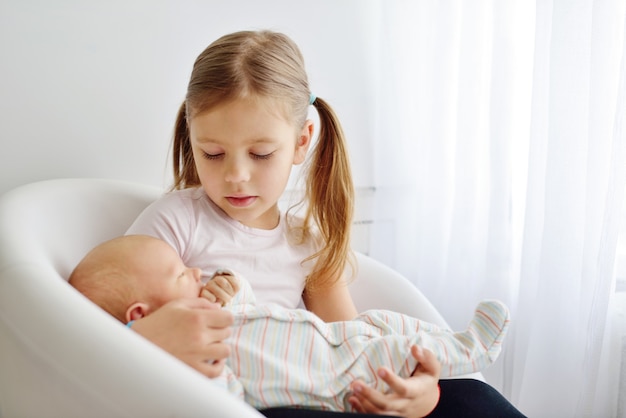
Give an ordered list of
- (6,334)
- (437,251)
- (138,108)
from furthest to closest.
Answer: (437,251), (138,108), (6,334)

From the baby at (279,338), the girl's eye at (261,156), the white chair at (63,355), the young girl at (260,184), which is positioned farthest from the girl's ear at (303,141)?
the white chair at (63,355)

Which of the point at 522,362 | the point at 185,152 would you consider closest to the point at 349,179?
the point at 185,152

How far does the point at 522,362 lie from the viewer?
1583mm

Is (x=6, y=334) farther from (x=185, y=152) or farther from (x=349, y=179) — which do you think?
(x=349, y=179)

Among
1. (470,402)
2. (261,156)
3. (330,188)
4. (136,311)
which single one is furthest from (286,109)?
(470,402)

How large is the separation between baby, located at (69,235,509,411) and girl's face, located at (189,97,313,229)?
18 centimetres

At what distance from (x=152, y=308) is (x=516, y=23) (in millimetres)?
1041

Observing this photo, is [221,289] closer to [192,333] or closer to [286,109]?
[192,333]

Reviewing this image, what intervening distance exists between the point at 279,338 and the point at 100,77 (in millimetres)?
735

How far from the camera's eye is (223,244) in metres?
1.27

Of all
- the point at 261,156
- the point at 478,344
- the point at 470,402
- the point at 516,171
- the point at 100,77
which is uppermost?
the point at 100,77

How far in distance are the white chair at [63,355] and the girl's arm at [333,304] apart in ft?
1.49

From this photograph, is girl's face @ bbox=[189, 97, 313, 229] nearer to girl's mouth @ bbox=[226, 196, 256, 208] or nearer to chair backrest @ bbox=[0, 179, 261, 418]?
girl's mouth @ bbox=[226, 196, 256, 208]

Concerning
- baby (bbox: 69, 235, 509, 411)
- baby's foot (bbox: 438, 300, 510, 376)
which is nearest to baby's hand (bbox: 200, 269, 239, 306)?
baby (bbox: 69, 235, 509, 411)
